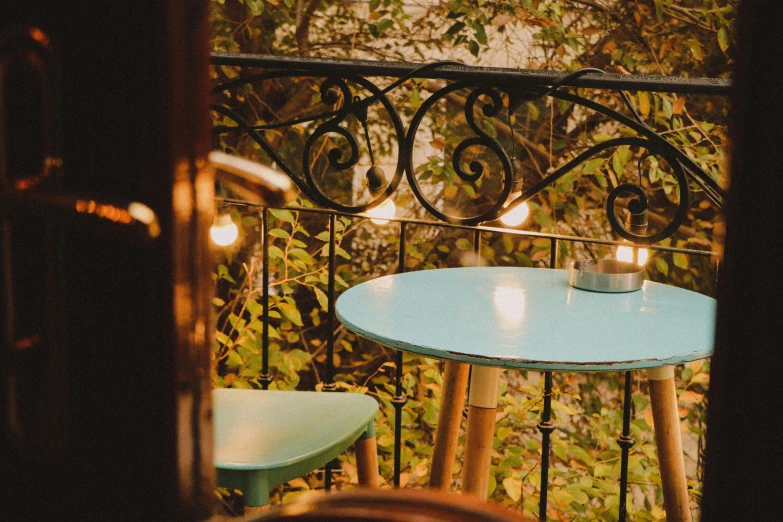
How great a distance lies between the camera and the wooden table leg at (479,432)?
1.67 meters

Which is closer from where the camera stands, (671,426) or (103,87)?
(103,87)

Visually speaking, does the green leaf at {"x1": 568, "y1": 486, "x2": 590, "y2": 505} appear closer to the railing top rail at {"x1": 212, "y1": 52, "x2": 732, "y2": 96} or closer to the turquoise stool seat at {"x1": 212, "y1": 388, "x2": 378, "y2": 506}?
the turquoise stool seat at {"x1": 212, "y1": 388, "x2": 378, "y2": 506}

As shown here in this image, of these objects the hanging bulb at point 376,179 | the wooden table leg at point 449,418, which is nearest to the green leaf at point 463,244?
the wooden table leg at point 449,418

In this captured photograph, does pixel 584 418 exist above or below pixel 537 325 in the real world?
below

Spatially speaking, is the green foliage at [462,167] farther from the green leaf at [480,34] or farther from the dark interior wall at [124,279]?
the dark interior wall at [124,279]

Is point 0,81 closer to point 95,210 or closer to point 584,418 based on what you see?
point 95,210

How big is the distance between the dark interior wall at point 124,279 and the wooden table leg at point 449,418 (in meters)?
1.13

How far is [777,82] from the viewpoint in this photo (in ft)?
1.64

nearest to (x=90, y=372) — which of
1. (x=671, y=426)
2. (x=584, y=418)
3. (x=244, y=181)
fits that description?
(x=244, y=181)

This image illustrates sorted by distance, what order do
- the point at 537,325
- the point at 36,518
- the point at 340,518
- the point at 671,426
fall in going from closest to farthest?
the point at 340,518, the point at 36,518, the point at 537,325, the point at 671,426

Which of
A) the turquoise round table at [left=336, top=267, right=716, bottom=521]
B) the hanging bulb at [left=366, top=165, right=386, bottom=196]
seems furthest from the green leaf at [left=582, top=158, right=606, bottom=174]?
the hanging bulb at [left=366, top=165, right=386, bottom=196]

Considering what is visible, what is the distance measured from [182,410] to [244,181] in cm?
19

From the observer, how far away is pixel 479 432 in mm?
1680

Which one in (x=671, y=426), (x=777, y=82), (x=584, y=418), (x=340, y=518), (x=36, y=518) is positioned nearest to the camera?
(x=777, y=82)
